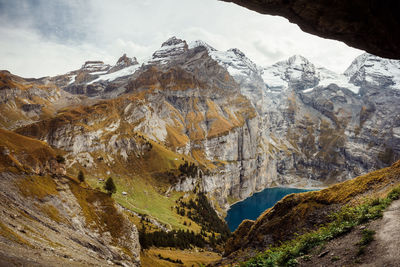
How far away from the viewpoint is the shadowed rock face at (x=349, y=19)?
15476 mm

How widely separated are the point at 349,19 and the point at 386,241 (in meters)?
15.4

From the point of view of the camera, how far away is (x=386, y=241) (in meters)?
14.4

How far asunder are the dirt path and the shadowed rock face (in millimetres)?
12725

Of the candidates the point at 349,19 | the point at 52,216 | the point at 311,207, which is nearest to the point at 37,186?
the point at 52,216

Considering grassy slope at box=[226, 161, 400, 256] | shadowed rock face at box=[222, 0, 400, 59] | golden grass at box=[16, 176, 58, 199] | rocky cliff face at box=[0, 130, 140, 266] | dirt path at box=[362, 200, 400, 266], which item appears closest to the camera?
dirt path at box=[362, 200, 400, 266]

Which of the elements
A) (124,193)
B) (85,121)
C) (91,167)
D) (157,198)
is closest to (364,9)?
(124,193)

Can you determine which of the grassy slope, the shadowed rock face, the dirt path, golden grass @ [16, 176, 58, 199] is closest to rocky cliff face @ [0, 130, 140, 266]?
golden grass @ [16, 176, 58, 199]

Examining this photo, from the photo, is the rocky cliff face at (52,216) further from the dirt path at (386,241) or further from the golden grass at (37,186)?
the dirt path at (386,241)

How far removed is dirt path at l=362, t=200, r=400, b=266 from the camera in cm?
1282

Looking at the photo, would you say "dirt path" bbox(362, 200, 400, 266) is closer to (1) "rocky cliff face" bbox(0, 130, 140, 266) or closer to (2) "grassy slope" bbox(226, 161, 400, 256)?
(2) "grassy slope" bbox(226, 161, 400, 256)

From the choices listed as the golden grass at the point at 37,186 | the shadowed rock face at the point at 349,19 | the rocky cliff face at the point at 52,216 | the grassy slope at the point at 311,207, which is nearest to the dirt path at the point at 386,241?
the grassy slope at the point at 311,207

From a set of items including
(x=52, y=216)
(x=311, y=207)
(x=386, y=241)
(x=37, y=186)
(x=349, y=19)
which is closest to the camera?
(x=386, y=241)

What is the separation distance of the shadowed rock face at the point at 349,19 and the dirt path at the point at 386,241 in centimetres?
1272

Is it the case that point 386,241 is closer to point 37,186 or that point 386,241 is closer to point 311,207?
point 311,207
